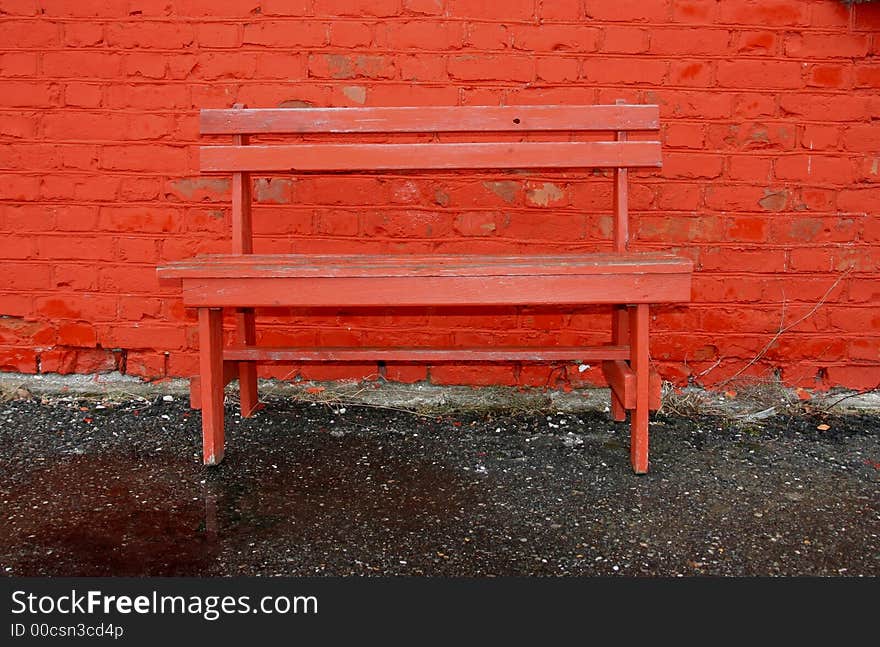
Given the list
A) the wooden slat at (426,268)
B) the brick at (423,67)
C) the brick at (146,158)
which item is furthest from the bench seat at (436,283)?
the brick at (423,67)

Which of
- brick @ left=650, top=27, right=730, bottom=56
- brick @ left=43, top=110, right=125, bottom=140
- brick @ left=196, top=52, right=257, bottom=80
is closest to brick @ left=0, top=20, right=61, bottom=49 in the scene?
brick @ left=43, top=110, right=125, bottom=140

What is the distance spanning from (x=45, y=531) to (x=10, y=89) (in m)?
1.79

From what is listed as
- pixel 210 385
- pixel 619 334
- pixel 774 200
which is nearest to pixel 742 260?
pixel 774 200

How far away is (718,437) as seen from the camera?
10.4 feet

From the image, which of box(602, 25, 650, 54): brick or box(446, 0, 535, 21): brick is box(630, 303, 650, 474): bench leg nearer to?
box(602, 25, 650, 54): brick

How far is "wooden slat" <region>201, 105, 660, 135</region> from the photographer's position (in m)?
3.08

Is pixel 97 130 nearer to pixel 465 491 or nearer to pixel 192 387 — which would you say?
pixel 192 387

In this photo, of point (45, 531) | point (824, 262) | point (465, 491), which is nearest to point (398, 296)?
point (465, 491)

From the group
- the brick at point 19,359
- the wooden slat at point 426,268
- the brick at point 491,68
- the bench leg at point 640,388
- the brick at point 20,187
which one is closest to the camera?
the wooden slat at point 426,268

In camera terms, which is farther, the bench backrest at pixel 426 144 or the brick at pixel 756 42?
the brick at pixel 756 42

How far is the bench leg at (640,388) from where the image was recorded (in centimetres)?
275

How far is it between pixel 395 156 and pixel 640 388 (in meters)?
1.12

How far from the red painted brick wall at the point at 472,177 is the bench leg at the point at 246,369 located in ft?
0.62

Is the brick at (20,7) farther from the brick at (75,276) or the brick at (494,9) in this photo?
the brick at (494,9)
